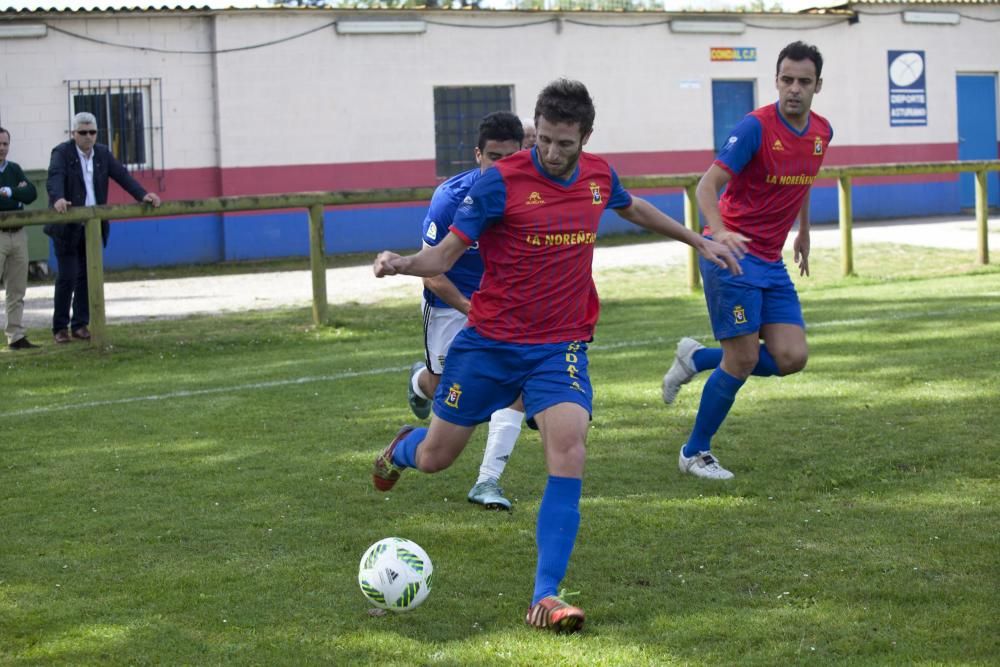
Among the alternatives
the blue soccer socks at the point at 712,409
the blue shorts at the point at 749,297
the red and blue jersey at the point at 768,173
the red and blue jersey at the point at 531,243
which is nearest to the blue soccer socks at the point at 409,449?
the red and blue jersey at the point at 531,243

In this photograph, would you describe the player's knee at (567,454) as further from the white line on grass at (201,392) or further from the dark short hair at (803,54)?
the white line on grass at (201,392)

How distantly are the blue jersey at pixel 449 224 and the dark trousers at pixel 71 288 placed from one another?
23.0 feet

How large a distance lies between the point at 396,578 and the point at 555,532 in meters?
0.60

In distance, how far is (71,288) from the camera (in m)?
13.1

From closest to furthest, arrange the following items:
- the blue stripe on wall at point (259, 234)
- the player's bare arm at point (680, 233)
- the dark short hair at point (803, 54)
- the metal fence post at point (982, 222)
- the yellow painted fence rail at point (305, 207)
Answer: the player's bare arm at point (680, 233)
the dark short hair at point (803, 54)
the yellow painted fence rail at point (305, 207)
the metal fence post at point (982, 222)
the blue stripe on wall at point (259, 234)

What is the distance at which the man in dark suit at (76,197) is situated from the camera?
42.8 feet

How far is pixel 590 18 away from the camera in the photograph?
87.8ft

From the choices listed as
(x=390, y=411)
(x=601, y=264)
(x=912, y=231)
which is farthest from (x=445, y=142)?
(x=390, y=411)

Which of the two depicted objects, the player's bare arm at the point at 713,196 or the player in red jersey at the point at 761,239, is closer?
the player's bare arm at the point at 713,196

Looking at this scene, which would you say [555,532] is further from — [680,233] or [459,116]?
[459,116]

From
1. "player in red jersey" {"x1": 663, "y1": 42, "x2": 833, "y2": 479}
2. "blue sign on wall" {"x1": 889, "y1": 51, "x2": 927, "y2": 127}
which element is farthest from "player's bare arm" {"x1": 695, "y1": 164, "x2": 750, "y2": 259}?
"blue sign on wall" {"x1": 889, "y1": 51, "x2": 927, "y2": 127}

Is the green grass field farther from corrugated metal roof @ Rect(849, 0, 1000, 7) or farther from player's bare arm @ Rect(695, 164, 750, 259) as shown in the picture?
corrugated metal roof @ Rect(849, 0, 1000, 7)

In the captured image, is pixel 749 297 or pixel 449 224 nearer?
pixel 449 224

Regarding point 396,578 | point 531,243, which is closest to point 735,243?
point 531,243
